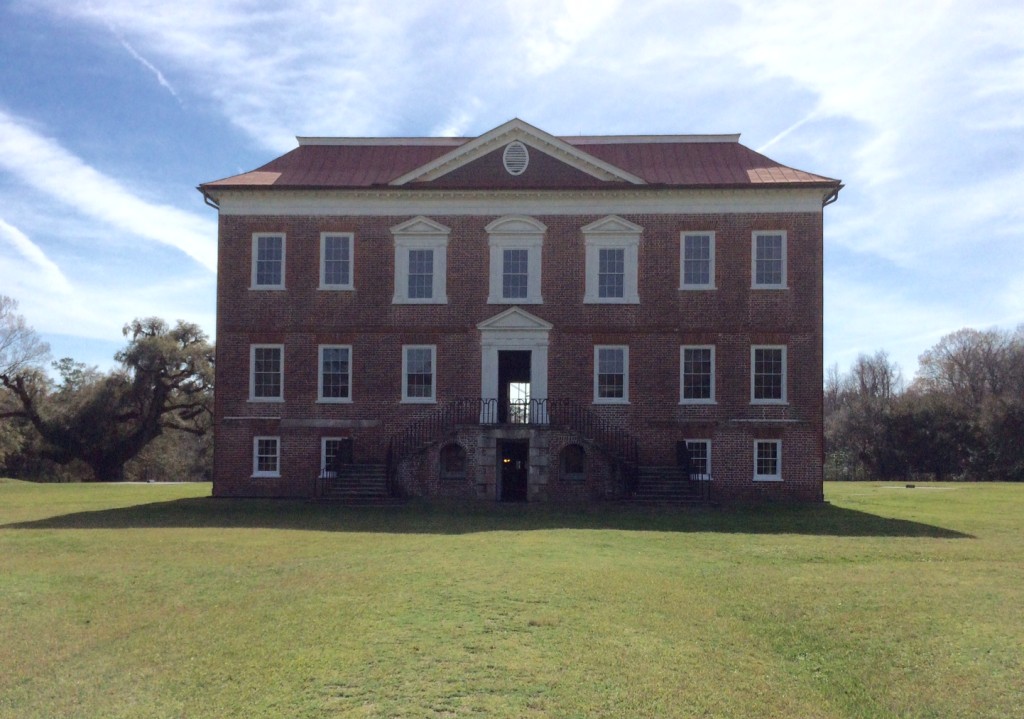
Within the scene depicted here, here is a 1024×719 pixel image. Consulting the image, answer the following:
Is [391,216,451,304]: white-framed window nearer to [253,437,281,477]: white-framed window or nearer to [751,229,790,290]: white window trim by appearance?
[253,437,281,477]: white-framed window

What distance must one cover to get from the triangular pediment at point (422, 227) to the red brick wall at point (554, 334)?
0.81 ft

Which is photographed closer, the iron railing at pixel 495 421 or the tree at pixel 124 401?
the iron railing at pixel 495 421

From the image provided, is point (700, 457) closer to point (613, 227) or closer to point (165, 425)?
point (613, 227)

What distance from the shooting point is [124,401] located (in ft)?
161

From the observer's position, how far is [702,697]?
27.7 ft

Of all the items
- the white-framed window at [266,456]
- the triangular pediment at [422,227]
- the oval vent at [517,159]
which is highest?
the oval vent at [517,159]

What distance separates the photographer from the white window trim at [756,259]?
28.3 meters

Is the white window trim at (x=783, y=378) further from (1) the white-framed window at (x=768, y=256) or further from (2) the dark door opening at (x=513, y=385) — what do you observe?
(2) the dark door opening at (x=513, y=385)

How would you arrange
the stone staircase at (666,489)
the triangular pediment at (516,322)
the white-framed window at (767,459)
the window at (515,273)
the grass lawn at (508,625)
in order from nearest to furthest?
1. the grass lawn at (508,625)
2. the stone staircase at (666,489)
3. the white-framed window at (767,459)
4. the triangular pediment at (516,322)
5. the window at (515,273)

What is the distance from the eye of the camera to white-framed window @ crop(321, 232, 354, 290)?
2905 cm

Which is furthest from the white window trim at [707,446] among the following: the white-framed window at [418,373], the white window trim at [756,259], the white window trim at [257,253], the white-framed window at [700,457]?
the white window trim at [257,253]

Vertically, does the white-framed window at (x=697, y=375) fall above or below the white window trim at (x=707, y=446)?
above

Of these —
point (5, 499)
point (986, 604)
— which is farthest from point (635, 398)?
point (5, 499)

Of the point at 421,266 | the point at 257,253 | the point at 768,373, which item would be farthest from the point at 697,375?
the point at 257,253
